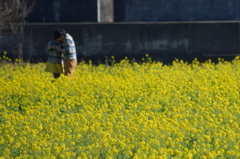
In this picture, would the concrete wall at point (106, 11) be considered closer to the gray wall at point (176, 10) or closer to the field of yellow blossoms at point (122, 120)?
the gray wall at point (176, 10)

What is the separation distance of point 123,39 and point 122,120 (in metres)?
10.7

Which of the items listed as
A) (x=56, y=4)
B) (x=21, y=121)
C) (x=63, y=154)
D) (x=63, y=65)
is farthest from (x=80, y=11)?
(x=63, y=154)

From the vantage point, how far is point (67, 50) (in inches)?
538

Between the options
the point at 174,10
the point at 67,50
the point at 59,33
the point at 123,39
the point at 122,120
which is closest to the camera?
the point at 122,120

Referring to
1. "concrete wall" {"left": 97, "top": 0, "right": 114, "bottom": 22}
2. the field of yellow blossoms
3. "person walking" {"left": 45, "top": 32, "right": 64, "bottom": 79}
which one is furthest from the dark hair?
"concrete wall" {"left": 97, "top": 0, "right": 114, "bottom": 22}

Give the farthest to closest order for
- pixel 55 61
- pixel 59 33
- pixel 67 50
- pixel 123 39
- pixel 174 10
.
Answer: pixel 174 10 < pixel 123 39 < pixel 55 61 < pixel 67 50 < pixel 59 33

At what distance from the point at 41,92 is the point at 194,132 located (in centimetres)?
445

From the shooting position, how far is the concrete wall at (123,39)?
18688mm

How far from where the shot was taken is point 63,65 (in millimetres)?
14172

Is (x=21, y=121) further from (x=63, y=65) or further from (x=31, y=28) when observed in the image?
(x=31, y=28)

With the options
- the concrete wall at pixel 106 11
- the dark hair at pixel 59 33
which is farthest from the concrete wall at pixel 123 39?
the concrete wall at pixel 106 11

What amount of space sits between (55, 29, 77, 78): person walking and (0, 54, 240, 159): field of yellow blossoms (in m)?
0.64

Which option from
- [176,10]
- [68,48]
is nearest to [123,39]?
[68,48]

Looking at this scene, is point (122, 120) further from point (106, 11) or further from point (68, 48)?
point (106, 11)
